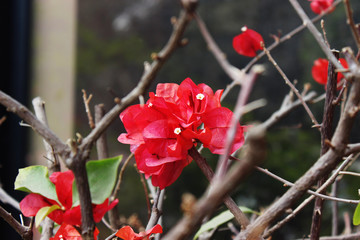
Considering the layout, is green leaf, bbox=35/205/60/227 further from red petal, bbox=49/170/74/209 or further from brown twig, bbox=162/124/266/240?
brown twig, bbox=162/124/266/240

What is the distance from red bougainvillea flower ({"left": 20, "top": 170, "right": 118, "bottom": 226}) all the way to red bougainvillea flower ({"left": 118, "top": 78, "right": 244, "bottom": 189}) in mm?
45

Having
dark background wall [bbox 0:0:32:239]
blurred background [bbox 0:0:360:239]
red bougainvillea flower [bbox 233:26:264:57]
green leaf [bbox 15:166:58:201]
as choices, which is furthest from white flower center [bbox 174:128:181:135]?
dark background wall [bbox 0:0:32:239]

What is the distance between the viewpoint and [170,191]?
3.58 feet

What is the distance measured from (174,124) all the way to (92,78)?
110 centimetres

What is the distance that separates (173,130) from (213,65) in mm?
829

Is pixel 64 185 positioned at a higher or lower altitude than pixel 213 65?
higher

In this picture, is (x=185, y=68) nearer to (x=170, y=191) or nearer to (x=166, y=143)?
(x=170, y=191)

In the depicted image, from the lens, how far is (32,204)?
277 millimetres

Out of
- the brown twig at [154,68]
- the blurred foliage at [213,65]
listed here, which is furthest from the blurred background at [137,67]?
the brown twig at [154,68]

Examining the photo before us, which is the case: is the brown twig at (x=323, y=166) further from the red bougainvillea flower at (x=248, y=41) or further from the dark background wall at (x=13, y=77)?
the dark background wall at (x=13, y=77)

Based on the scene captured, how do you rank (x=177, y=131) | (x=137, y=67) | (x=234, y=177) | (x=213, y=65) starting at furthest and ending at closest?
1. (x=137, y=67)
2. (x=213, y=65)
3. (x=177, y=131)
4. (x=234, y=177)

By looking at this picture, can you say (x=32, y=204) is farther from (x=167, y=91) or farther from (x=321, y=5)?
(x=321, y=5)

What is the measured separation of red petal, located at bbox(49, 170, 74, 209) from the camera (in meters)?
0.26

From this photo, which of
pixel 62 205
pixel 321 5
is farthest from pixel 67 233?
pixel 321 5
